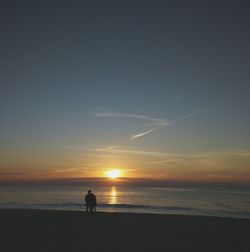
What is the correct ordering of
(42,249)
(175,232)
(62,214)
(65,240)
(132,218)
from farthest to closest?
(62,214), (132,218), (175,232), (65,240), (42,249)

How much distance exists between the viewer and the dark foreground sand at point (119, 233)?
12172 millimetres

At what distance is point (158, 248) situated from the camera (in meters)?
12.0

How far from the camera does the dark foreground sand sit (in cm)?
1217

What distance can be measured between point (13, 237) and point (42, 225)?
132 inches

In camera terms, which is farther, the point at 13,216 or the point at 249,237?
the point at 13,216

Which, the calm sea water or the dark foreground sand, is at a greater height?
the dark foreground sand

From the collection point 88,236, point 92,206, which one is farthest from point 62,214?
point 88,236

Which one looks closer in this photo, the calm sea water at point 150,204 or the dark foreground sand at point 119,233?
the dark foreground sand at point 119,233

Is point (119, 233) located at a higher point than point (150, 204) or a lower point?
higher

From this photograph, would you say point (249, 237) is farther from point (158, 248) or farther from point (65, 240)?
point (65, 240)

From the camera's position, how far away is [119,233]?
48.7 feet

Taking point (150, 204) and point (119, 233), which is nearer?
point (119, 233)

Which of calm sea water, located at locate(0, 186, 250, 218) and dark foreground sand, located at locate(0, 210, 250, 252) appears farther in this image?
calm sea water, located at locate(0, 186, 250, 218)

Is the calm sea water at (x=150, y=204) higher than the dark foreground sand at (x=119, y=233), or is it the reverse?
the dark foreground sand at (x=119, y=233)
